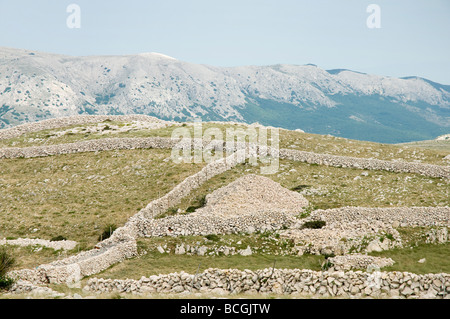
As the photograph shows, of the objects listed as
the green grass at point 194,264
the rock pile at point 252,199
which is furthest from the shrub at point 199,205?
the green grass at point 194,264

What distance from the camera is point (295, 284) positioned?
18.0 m

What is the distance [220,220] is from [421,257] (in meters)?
13.9

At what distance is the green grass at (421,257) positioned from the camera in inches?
814

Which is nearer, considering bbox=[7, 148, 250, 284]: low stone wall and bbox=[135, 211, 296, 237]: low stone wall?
bbox=[7, 148, 250, 284]: low stone wall

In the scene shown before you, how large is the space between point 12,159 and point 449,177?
5394cm

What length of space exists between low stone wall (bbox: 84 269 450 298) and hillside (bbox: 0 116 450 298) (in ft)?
0.19

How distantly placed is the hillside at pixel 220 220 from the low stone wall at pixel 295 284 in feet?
0.19

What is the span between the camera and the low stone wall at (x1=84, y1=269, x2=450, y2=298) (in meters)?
16.4

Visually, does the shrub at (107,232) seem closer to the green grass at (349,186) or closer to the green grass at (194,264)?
the green grass at (194,264)

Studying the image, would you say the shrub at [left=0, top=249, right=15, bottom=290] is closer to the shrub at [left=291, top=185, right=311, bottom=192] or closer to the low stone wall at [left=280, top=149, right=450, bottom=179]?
the shrub at [left=291, top=185, right=311, bottom=192]

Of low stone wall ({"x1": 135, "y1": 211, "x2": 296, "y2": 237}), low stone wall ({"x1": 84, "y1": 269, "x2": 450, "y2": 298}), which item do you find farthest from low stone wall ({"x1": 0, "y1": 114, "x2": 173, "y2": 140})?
low stone wall ({"x1": 84, "y1": 269, "x2": 450, "y2": 298})

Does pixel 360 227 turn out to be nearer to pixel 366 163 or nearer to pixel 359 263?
pixel 359 263
